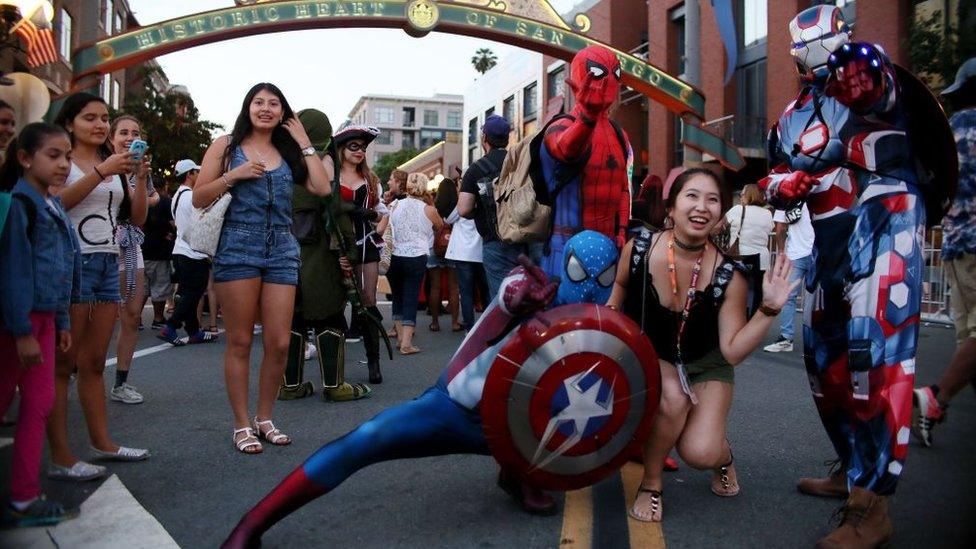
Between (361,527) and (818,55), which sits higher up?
(818,55)

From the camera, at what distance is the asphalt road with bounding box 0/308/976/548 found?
2.70 metres

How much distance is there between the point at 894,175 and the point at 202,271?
6969 millimetres

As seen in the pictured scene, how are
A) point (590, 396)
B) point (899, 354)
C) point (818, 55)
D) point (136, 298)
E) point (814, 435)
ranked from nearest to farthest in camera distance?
point (590, 396) → point (899, 354) → point (818, 55) → point (814, 435) → point (136, 298)

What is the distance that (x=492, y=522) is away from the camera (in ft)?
9.26

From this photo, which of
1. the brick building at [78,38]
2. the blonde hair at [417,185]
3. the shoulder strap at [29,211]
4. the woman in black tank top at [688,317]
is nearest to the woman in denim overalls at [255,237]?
the shoulder strap at [29,211]

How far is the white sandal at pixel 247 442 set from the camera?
3.69 meters

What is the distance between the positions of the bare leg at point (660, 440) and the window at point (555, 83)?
31827mm

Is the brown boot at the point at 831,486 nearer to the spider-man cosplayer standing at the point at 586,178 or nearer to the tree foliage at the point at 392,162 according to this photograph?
the spider-man cosplayer standing at the point at 586,178

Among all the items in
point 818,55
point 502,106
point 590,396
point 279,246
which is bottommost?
point 590,396

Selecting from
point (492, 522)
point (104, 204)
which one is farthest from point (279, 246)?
point (492, 522)

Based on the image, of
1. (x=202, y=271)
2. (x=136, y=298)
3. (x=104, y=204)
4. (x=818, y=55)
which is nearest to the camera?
(x=818, y=55)

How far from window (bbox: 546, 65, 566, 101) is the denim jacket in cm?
3193

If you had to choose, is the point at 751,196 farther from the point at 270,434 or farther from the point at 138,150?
the point at 138,150

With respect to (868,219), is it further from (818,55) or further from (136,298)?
(136,298)
